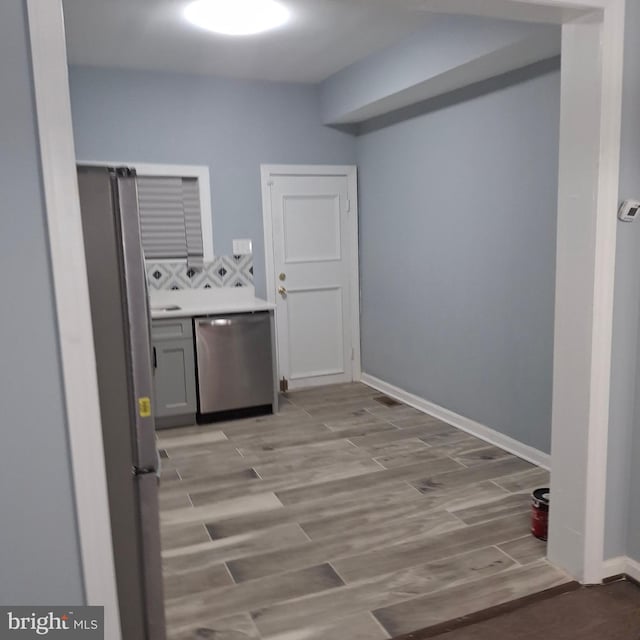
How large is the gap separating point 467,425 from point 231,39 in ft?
9.92

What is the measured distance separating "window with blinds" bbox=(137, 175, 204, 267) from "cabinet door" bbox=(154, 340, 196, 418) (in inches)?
33.0

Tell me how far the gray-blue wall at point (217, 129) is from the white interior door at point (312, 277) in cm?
19

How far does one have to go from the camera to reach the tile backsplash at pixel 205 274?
16.1 ft

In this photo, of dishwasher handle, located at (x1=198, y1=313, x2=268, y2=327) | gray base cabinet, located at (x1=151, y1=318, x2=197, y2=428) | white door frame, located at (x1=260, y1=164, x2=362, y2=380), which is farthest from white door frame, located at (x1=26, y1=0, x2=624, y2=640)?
white door frame, located at (x1=260, y1=164, x2=362, y2=380)

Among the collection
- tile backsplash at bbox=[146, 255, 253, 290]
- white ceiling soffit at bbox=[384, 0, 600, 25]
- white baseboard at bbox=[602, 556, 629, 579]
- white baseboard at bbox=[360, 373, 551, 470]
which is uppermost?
A: white ceiling soffit at bbox=[384, 0, 600, 25]

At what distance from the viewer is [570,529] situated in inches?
99.2

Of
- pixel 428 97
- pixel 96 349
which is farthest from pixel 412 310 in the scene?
pixel 96 349

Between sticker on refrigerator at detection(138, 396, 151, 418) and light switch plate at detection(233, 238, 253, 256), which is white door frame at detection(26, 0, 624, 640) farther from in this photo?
light switch plate at detection(233, 238, 253, 256)

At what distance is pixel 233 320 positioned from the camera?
4562mm

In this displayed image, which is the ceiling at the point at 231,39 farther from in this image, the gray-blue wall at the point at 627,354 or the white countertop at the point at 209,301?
the white countertop at the point at 209,301

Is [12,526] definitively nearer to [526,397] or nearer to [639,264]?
[639,264]

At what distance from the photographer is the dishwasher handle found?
451 centimetres

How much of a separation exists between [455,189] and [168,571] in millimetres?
2987

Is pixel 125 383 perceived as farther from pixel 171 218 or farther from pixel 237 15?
pixel 171 218
